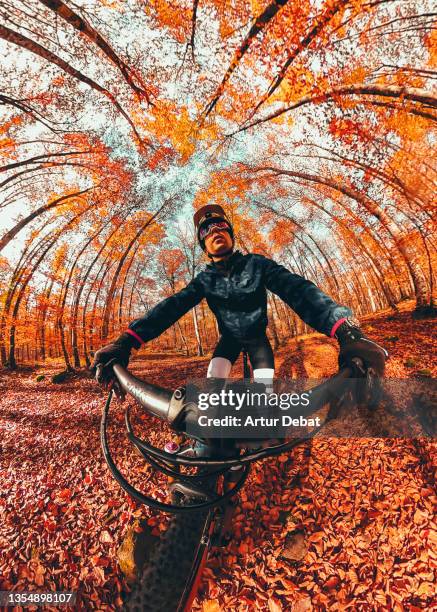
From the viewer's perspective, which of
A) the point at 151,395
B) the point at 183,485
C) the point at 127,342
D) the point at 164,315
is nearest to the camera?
the point at 151,395

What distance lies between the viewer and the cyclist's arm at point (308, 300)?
1540 mm

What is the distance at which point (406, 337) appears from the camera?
25.0ft

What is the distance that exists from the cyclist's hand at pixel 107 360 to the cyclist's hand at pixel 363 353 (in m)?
1.74

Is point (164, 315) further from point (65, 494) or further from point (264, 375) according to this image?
point (65, 494)

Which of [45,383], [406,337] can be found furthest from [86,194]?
[406,337]

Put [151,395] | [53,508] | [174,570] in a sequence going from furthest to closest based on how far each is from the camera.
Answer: [53,508] → [174,570] → [151,395]

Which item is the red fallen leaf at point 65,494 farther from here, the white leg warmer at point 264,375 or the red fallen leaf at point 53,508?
the white leg warmer at point 264,375

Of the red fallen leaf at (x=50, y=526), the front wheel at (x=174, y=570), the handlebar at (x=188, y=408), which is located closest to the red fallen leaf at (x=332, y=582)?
the front wheel at (x=174, y=570)

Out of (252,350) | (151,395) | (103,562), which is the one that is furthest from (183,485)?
(103,562)

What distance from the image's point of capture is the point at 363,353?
1.20 meters

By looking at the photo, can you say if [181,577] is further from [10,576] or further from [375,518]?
[10,576]

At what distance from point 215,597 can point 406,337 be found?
906 cm

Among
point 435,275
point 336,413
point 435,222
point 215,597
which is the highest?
point 435,222

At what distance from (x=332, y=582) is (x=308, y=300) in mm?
2880
